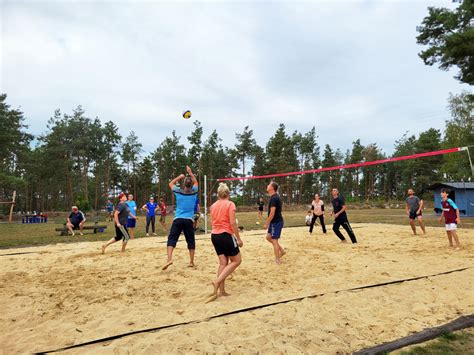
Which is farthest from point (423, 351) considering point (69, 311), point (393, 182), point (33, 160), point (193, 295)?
point (393, 182)

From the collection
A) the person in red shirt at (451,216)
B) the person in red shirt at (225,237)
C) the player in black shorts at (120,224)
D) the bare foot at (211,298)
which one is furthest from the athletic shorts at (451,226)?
the player in black shorts at (120,224)

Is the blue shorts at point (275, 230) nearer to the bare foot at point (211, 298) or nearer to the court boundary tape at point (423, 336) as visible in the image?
the bare foot at point (211, 298)

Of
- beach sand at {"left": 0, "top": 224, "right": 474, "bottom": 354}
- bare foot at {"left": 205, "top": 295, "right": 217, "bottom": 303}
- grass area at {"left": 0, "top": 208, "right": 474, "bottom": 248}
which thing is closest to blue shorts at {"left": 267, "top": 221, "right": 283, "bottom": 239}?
beach sand at {"left": 0, "top": 224, "right": 474, "bottom": 354}

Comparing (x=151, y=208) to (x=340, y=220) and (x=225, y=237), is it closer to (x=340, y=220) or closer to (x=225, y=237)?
(x=340, y=220)

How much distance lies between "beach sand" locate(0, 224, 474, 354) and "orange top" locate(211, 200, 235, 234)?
2.77ft

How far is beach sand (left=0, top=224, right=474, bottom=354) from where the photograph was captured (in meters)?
2.91

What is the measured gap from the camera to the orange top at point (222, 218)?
4.06 metres

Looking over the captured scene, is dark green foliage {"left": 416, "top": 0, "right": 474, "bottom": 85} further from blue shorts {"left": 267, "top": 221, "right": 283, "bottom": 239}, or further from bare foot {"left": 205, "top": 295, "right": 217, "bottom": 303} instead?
bare foot {"left": 205, "top": 295, "right": 217, "bottom": 303}

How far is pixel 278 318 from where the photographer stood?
3.34 m

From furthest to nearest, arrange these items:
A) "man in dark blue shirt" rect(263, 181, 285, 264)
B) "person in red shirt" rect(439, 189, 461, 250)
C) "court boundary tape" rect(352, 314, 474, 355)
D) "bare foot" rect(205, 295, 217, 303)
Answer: "person in red shirt" rect(439, 189, 461, 250) → "man in dark blue shirt" rect(263, 181, 285, 264) → "bare foot" rect(205, 295, 217, 303) → "court boundary tape" rect(352, 314, 474, 355)

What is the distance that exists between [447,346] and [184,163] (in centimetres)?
4579

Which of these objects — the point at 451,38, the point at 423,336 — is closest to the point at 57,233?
the point at 423,336

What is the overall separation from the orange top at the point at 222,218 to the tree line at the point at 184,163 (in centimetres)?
3234

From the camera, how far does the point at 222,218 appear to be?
409 cm
